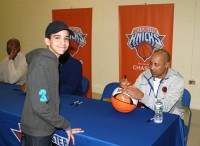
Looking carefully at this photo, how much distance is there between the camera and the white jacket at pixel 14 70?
10.6 feet

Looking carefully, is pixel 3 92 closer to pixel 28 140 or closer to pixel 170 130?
pixel 28 140

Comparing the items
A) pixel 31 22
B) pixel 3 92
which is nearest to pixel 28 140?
pixel 3 92

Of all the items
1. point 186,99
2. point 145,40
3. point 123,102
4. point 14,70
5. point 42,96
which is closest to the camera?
point 42,96

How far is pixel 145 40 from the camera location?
14.1ft

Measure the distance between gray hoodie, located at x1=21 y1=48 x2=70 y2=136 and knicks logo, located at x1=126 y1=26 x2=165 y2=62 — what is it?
3.02 m

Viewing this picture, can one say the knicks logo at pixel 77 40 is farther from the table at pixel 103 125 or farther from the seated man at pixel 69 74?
the table at pixel 103 125

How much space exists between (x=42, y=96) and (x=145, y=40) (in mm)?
3248

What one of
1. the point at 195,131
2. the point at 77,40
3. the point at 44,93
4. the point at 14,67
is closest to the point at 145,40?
the point at 77,40

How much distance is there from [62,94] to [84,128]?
979mm

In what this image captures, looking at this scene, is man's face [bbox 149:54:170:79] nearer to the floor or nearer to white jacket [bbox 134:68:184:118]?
white jacket [bbox 134:68:184:118]

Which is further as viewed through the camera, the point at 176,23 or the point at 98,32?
the point at 98,32

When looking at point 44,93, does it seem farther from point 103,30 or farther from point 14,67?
point 103,30

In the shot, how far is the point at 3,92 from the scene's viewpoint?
8.56 ft

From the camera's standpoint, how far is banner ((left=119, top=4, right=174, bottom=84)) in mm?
4039
